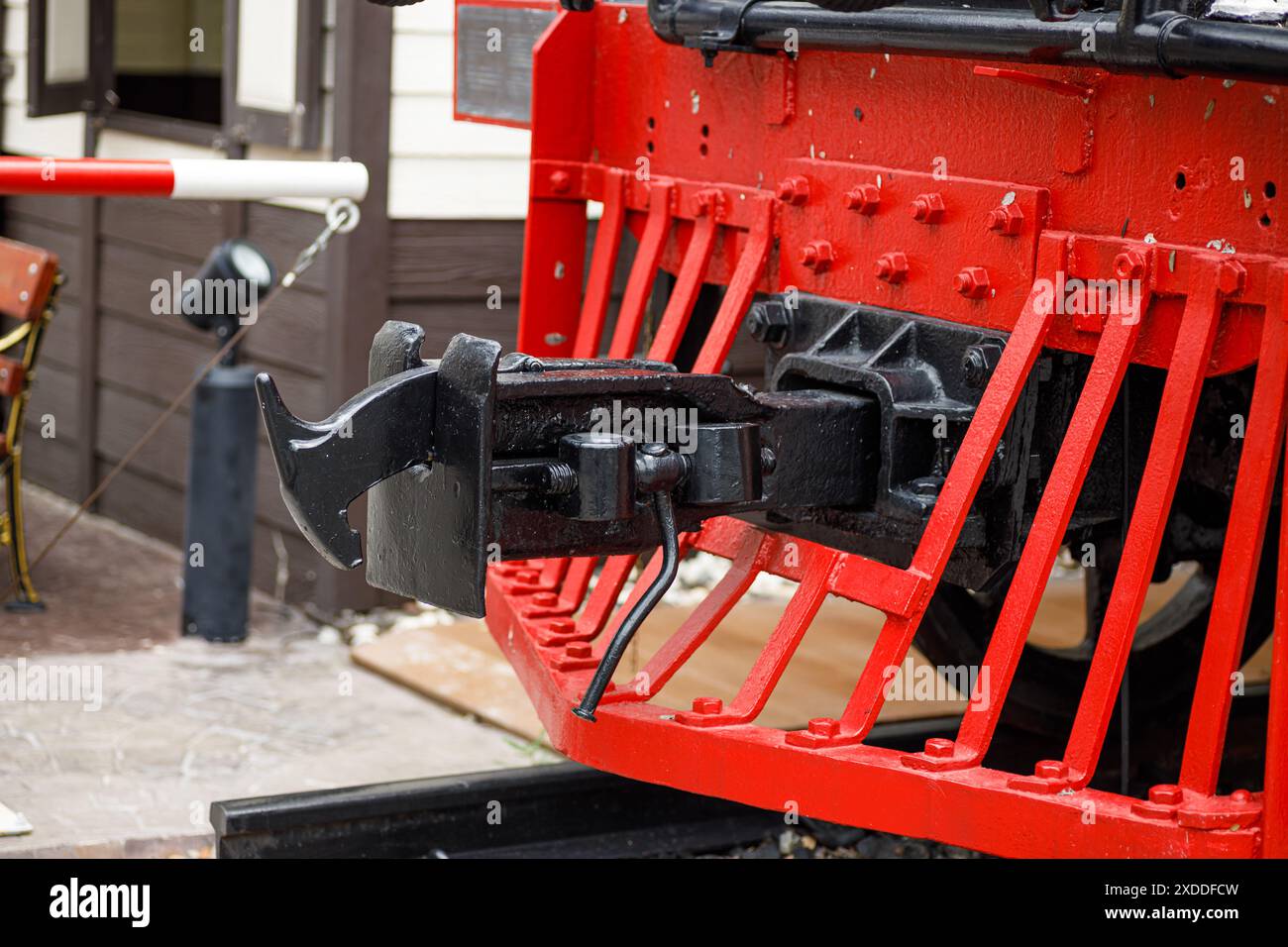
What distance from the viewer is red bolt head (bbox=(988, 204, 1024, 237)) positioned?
2.80 metres

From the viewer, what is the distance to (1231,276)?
8.26ft

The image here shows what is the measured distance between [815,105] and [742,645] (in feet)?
7.12

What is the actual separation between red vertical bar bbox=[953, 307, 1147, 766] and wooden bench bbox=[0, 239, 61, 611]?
11.0ft

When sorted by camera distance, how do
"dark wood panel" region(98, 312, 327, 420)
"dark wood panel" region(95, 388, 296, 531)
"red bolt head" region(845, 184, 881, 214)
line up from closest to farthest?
"red bolt head" region(845, 184, 881, 214)
"dark wood panel" region(95, 388, 296, 531)
"dark wood panel" region(98, 312, 327, 420)

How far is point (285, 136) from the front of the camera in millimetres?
5582

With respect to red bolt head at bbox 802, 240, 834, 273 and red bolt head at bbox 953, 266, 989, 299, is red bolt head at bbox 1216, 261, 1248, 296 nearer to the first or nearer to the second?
red bolt head at bbox 953, 266, 989, 299

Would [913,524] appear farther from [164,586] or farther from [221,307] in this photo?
[164,586]

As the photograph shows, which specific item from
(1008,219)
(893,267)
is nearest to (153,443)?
(893,267)

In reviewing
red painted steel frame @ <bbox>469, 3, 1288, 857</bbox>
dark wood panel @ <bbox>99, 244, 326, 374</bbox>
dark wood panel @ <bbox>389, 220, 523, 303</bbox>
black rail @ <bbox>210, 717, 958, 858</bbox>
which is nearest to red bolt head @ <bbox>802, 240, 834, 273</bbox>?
red painted steel frame @ <bbox>469, 3, 1288, 857</bbox>

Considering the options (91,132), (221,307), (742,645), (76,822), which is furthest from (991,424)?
(91,132)

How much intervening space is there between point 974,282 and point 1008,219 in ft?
0.35

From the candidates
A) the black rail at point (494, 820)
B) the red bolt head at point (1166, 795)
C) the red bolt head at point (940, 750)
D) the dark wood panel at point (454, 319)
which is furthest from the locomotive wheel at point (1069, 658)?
the dark wood panel at point (454, 319)

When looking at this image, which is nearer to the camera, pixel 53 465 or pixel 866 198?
pixel 866 198

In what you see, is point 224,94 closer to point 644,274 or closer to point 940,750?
point 644,274
